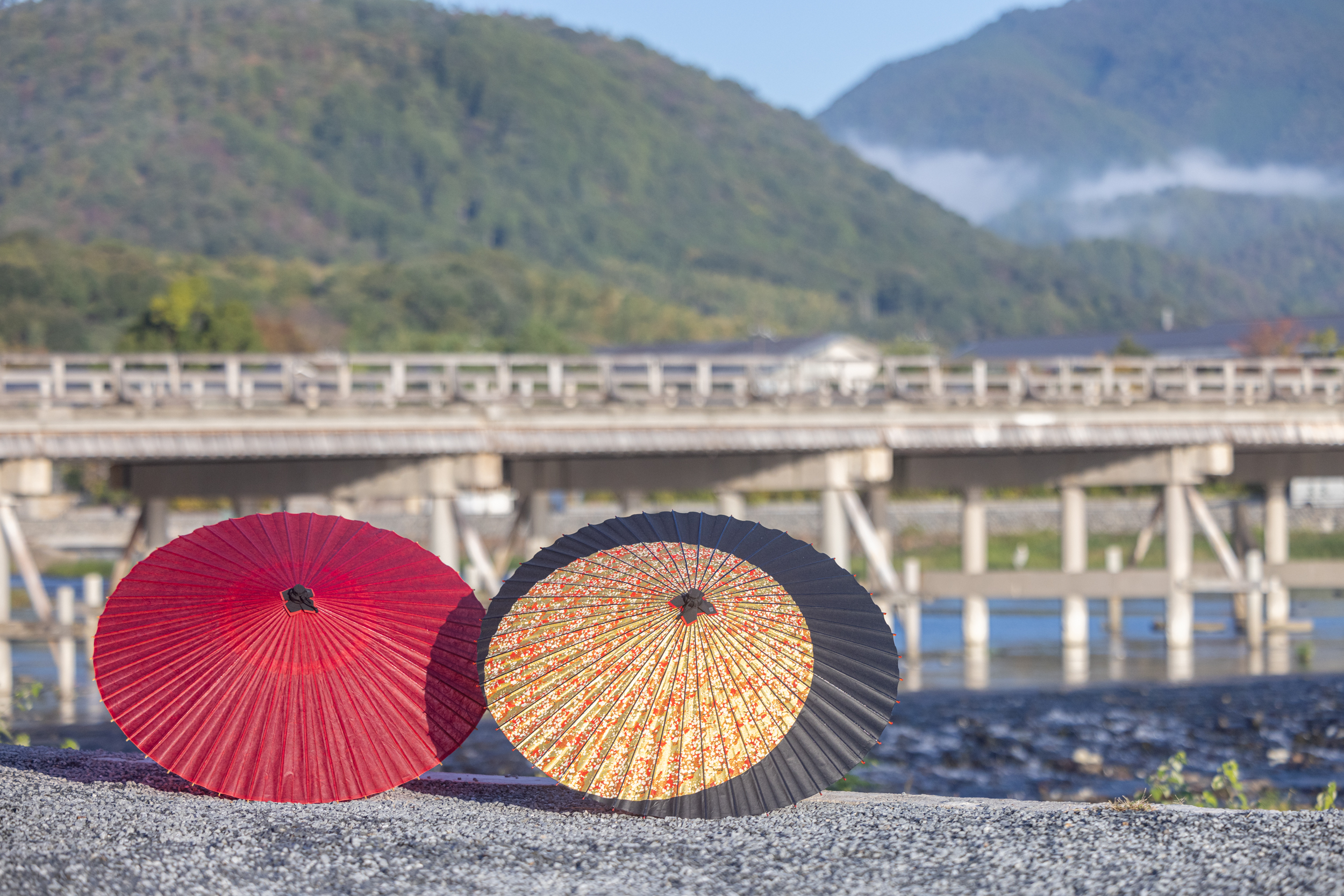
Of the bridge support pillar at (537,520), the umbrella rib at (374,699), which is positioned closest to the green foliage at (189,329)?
the bridge support pillar at (537,520)

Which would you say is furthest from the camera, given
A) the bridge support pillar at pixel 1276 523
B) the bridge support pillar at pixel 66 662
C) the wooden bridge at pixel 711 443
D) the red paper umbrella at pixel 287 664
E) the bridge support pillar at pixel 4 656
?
the bridge support pillar at pixel 1276 523

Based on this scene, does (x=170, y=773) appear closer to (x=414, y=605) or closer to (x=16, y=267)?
(x=414, y=605)

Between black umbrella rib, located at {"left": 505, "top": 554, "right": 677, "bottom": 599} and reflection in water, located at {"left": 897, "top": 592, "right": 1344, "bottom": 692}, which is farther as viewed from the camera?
reflection in water, located at {"left": 897, "top": 592, "right": 1344, "bottom": 692}

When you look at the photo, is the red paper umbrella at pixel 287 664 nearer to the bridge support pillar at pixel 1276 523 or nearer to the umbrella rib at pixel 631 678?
the umbrella rib at pixel 631 678

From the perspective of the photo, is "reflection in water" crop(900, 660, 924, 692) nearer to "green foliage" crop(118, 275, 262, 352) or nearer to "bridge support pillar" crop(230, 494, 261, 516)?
"bridge support pillar" crop(230, 494, 261, 516)

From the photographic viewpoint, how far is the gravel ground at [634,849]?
732 cm

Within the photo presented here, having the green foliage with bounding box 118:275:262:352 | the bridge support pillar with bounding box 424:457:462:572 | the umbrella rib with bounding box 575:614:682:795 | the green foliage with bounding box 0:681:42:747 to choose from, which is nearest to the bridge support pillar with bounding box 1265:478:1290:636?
the bridge support pillar with bounding box 424:457:462:572

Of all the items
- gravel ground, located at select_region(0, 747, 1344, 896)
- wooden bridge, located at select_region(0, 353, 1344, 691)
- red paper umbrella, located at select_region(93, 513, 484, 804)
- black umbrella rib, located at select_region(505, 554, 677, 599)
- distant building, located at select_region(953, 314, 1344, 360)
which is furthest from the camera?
distant building, located at select_region(953, 314, 1344, 360)

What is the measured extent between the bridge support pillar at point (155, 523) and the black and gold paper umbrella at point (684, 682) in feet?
77.4

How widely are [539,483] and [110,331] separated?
257ft

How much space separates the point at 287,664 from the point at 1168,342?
291 ft

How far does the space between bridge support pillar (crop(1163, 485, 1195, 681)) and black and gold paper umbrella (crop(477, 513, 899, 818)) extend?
26766mm

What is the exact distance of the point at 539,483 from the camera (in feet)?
104

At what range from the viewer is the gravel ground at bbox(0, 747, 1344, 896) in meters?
7.32
